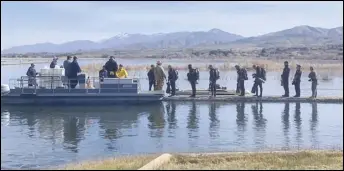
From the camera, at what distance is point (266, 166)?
34.5ft

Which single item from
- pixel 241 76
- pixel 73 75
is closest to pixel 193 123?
pixel 73 75

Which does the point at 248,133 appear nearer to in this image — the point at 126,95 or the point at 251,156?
the point at 251,156

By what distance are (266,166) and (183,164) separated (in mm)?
1427

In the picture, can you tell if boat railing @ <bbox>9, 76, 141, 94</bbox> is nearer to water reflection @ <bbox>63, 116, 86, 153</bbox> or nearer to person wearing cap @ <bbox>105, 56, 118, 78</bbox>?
person wearing cap @ <bbox>105, 56, 118, 78</bbox>

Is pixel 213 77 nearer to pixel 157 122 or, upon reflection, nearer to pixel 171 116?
pixel 171 116

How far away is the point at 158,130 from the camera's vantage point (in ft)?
58.4

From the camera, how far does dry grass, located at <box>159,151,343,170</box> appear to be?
34.3 feet

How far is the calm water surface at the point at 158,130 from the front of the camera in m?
14.4

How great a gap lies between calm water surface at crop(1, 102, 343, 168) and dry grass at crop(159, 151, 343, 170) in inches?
110

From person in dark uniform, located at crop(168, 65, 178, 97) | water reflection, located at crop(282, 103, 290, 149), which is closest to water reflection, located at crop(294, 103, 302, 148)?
water reflection, located at crop(282, 103, 290, 149)

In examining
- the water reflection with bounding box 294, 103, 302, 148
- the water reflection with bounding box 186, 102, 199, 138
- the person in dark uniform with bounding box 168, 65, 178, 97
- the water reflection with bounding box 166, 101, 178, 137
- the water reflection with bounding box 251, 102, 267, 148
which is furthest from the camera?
the person in dark uniform with bounding box 168, 65, 178, 97

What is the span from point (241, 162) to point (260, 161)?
1.30ft

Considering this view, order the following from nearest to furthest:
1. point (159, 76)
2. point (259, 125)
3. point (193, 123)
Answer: point (259, 125)
point (193, 123)
point (159, 76)

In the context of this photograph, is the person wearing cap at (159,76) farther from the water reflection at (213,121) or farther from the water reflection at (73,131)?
the water reflection at (73,131)
